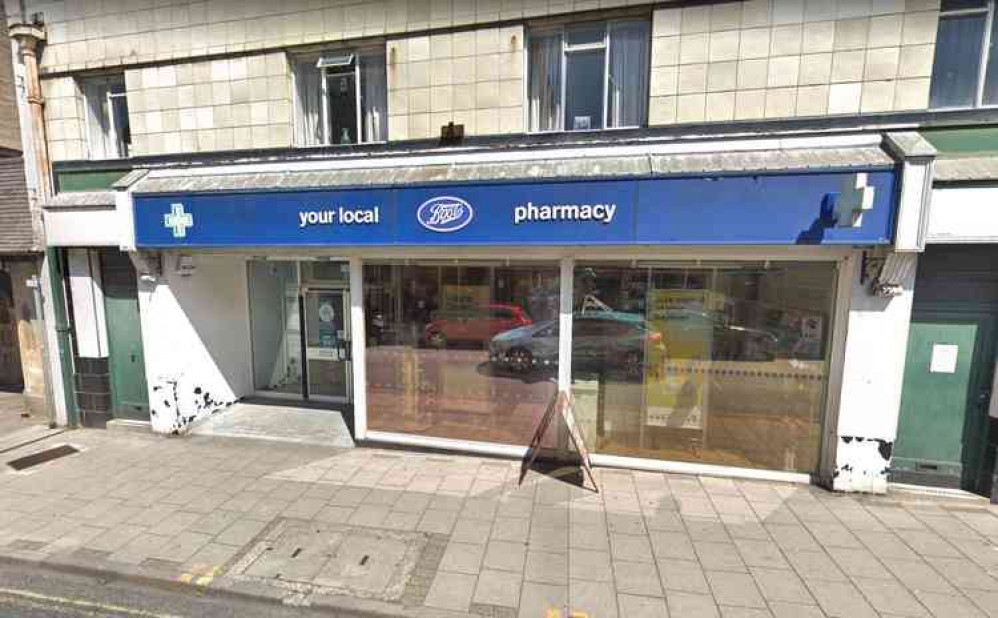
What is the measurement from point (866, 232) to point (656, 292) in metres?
1.94

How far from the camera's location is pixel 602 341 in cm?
521

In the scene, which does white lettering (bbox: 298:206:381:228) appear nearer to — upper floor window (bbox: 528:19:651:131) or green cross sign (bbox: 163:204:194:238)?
green cross sign (bbox: 163:204:194:238)

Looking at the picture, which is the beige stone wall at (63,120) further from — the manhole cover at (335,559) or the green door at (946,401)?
the green door at (946,401)

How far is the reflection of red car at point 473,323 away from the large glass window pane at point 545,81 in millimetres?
2268

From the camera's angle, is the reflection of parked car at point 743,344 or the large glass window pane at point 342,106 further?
the large glass window pane at point 342,106

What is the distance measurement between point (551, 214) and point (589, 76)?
1921mm

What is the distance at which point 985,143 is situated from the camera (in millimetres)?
4102

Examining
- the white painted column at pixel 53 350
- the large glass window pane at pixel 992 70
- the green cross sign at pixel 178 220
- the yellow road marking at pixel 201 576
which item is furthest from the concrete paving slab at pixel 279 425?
the large glass window pane at pixel 992 70

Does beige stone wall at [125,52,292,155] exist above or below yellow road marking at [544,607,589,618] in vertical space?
above

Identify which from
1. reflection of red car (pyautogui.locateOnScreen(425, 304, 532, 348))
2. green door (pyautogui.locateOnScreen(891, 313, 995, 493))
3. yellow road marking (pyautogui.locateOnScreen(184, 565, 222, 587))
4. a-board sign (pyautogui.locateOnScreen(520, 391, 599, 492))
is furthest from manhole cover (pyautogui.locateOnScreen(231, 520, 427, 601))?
green door (pyautogui.locateOnScreen(891, 313, 995, 493))

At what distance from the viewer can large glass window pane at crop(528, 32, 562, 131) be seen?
507cm

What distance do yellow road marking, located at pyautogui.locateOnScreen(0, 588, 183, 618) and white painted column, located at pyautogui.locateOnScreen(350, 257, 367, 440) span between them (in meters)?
2.80

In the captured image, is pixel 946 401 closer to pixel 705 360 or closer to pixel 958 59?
pixel 705 360

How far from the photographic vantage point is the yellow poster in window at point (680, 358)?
499 cm
